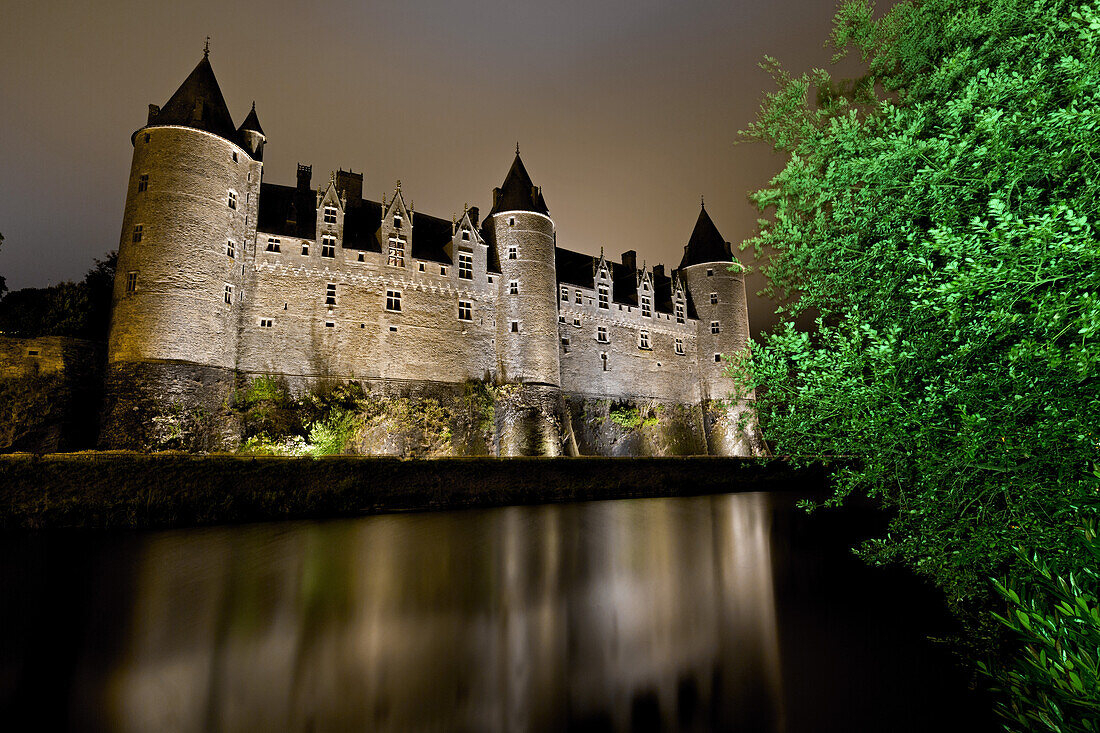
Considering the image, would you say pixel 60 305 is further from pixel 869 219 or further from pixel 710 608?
pixel 869 219

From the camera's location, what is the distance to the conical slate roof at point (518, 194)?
117 feet

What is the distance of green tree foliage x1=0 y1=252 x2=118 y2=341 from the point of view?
2512cm

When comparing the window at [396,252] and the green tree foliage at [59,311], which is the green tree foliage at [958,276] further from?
the green tree foliage at [59,311]

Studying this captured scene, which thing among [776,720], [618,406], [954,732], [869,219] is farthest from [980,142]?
[618,406]

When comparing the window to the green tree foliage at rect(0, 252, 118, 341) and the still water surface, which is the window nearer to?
the green tree foliage at rect(0, 252, 118, 341)

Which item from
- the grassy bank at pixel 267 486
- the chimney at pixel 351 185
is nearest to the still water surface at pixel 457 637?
the grassy bank at pixel 267 486

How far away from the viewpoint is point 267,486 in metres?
16.8

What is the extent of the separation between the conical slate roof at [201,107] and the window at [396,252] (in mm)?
9547

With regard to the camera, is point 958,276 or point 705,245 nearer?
point 958,276

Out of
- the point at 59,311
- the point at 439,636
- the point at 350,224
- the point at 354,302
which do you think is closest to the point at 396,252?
the point at 350,224

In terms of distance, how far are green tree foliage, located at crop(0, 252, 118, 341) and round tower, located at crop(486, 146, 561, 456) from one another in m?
21.0

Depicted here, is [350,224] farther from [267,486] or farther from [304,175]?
[267,486]

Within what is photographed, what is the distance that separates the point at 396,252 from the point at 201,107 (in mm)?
11849

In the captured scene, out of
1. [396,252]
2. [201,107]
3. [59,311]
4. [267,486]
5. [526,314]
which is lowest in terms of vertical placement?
[267,486]
